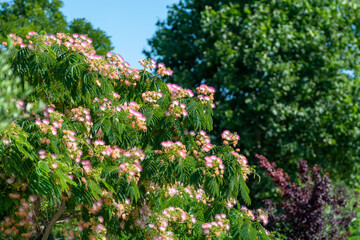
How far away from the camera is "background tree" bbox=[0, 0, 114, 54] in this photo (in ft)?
47.9

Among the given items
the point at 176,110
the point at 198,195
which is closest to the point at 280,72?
the point at 198,195

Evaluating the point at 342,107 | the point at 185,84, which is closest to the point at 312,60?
the point at 342,107

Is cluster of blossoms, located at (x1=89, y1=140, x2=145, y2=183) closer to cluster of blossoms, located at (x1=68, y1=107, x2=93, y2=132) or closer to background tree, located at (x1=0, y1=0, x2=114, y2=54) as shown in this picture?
cluster of blossoms, located at (x1=68, y1=107, x2=93, y2=132)

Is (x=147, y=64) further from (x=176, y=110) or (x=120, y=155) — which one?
(x=120, y=155)

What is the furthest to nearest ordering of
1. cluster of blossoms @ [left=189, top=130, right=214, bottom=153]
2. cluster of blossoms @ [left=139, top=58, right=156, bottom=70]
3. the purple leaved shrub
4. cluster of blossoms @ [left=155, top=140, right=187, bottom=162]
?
the purple leaved shrub
cluster of blossoms @ [left=139, top=58, right=156, bottom=70]
cluster of blossoms @ [left=189, top=130, right=214, bottom=153]
cluster of blossoms @ [left=155, top=140, right=187, bottom=162]

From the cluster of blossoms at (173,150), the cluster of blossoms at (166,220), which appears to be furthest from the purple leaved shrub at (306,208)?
the cluster of blossoms at (173,150)

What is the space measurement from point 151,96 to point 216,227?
5.95 ft

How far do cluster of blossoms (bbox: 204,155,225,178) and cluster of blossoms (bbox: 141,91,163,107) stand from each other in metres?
0.99

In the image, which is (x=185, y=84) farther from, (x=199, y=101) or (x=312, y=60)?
(x=199, y=101)

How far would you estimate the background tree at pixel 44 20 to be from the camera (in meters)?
14.6

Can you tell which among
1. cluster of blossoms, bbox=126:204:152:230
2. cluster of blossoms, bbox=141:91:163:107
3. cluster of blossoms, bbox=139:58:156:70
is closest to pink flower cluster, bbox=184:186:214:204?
cluster of blossoms, bbox=126:204:152:230

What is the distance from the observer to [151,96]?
18.4ft

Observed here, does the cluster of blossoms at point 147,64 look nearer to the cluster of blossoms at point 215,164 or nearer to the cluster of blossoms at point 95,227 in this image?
the cluster of blossoms at point 215,164

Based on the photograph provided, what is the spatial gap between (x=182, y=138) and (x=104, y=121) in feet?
3.28
